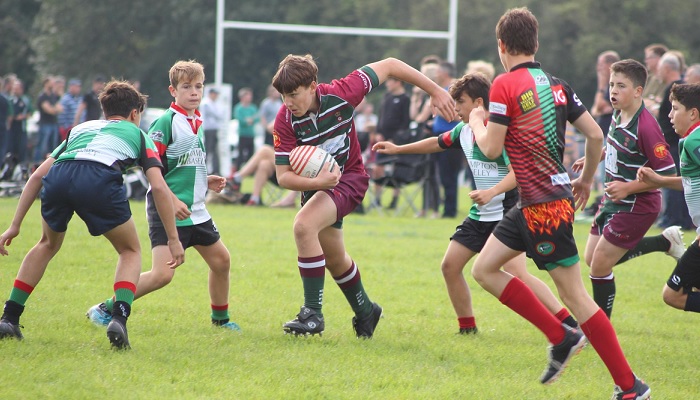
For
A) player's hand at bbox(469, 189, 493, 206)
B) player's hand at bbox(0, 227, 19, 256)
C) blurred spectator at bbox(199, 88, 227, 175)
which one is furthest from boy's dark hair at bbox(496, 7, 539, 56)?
blurred spectator at bbox(199, 88, 227, 175)

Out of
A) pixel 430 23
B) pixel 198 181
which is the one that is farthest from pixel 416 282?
pixel 430 23

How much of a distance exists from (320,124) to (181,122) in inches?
38.5

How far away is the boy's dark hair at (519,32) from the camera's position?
15.3 feet

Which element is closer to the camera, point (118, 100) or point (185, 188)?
point (118, 100)

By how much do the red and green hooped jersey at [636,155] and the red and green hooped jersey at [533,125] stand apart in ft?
4.70

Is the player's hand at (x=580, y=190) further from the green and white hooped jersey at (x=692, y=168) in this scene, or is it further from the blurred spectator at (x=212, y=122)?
the blurred spectator at (x=212, y=122)

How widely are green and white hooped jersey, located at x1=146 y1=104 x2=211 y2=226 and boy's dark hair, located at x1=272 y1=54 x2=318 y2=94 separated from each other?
2.71ft

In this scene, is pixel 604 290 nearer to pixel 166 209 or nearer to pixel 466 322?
→ pixel 466 322

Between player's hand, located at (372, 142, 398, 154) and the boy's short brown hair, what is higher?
the boy's short brown hair

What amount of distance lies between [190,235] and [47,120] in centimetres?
1500

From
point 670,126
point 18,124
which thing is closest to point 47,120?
point 18,124

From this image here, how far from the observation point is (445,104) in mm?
5754

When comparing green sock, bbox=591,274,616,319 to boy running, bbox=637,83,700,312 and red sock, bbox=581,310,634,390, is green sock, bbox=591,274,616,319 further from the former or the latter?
red sock, bbox=581,310,634,390

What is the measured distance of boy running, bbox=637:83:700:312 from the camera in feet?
17.8
